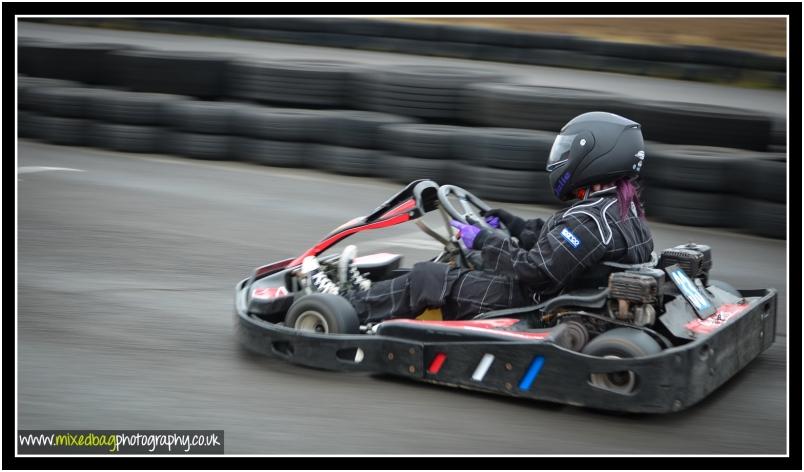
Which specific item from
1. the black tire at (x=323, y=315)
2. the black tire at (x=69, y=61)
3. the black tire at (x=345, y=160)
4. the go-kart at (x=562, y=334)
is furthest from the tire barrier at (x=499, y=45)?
the black tire at (x=323, y=315)

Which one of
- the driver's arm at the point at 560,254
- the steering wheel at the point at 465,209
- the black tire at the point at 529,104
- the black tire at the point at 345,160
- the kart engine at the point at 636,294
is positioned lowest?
the kart engine at the point at 636,294

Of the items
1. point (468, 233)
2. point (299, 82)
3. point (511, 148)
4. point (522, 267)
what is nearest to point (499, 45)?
point (299, 82)

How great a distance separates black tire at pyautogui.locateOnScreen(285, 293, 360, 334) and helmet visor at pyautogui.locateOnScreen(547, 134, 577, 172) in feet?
4.05

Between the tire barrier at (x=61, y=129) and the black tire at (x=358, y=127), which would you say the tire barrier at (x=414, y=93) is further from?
the tire barrier at (x=61, y=129)

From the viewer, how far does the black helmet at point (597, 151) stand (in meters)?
4.64

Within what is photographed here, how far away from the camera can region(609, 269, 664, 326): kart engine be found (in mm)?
4301

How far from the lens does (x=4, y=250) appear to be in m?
6.30

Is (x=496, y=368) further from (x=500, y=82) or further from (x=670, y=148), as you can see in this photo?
(x=500, y=82)

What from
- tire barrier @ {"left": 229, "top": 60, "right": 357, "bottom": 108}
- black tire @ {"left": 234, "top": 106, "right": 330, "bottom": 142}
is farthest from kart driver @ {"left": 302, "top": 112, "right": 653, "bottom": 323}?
tire barrier @ {"left": 229, "top": 60, "right": 357, "bottom": 108}

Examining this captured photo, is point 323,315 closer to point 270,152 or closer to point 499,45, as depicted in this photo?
point 270,152

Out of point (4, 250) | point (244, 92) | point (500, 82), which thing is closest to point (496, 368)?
point (4, 250)

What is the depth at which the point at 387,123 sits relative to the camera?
9.56m

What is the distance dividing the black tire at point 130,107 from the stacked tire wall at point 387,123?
15 millimetres

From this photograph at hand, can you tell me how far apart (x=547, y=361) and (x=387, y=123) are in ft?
18.3
